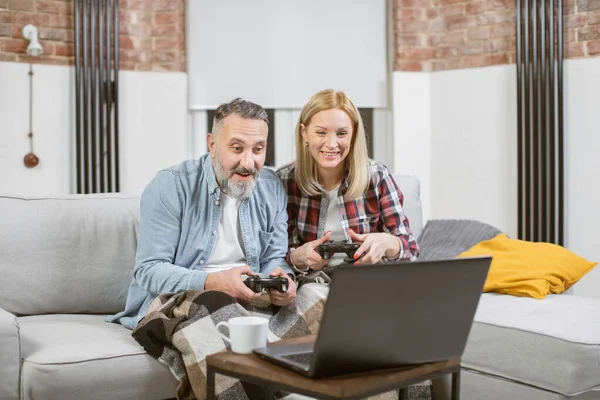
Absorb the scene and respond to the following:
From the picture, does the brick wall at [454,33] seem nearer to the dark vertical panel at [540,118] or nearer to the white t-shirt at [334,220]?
the dark vertical panel at [540,118]

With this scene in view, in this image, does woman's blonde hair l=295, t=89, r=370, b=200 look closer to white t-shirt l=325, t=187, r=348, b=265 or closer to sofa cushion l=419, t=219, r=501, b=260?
white t-shirt l=325, t=187, r=348, b=265

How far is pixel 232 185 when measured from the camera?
7.79 feet

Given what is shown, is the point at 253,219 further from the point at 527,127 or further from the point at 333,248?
the point at 527,127

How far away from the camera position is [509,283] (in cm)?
273

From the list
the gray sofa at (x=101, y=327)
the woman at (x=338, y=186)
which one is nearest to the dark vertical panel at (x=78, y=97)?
the gray sofa at (x=101, y=327)

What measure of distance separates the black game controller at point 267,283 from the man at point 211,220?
13 centimetres

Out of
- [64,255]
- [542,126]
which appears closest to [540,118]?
[542,126]

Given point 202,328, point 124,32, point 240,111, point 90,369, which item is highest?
point 124,32

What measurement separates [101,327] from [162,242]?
0.39 metres

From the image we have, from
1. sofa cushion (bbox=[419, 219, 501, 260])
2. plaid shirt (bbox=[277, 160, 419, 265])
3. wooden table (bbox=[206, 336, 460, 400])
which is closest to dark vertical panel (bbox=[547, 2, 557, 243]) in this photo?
sofa cushion (bbox=[419, 219, 501, 260])

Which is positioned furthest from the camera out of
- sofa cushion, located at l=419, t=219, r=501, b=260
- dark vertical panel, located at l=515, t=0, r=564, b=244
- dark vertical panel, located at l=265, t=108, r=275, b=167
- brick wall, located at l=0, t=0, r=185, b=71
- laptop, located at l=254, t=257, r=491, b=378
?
dark vertical panel, located at l=265, t=108, r=275, b=167

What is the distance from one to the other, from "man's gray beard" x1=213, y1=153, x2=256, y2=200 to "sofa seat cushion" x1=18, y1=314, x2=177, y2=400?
1.77 feet

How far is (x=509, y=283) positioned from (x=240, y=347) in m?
1.43

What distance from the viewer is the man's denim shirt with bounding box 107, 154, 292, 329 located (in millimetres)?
2244
